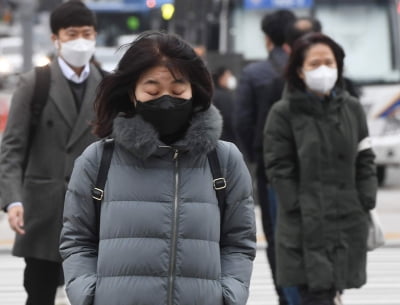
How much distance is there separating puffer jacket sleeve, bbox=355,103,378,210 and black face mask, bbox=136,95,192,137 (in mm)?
2866

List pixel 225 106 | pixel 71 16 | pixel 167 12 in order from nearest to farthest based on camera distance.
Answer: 1. pixel 71 16
2. pixel 225 106
3. pixel 167 12

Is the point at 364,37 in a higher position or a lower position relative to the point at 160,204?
lower

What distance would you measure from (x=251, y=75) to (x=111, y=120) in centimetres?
423

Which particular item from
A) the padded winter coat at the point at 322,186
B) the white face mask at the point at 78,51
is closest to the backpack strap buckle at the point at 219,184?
the white face mask at the point at 78,51

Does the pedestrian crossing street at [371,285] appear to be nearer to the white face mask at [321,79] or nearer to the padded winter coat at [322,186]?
the padded winter coat at [322,186]

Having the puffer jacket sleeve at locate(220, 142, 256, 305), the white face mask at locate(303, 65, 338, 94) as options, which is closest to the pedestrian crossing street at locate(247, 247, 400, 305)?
the white face mask at locate(303, 65, 338, 94)

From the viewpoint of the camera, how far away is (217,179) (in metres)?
4.29

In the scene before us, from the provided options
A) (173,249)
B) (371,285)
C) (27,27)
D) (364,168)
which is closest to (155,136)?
(173,249)

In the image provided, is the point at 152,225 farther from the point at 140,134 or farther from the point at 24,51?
the point at 24,51

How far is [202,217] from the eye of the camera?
4207 millimetres

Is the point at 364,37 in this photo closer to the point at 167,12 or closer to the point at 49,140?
the point at 167,12

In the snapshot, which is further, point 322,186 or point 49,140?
point 322,186

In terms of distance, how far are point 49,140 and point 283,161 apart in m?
1.25

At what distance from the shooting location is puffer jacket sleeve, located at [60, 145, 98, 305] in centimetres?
428
